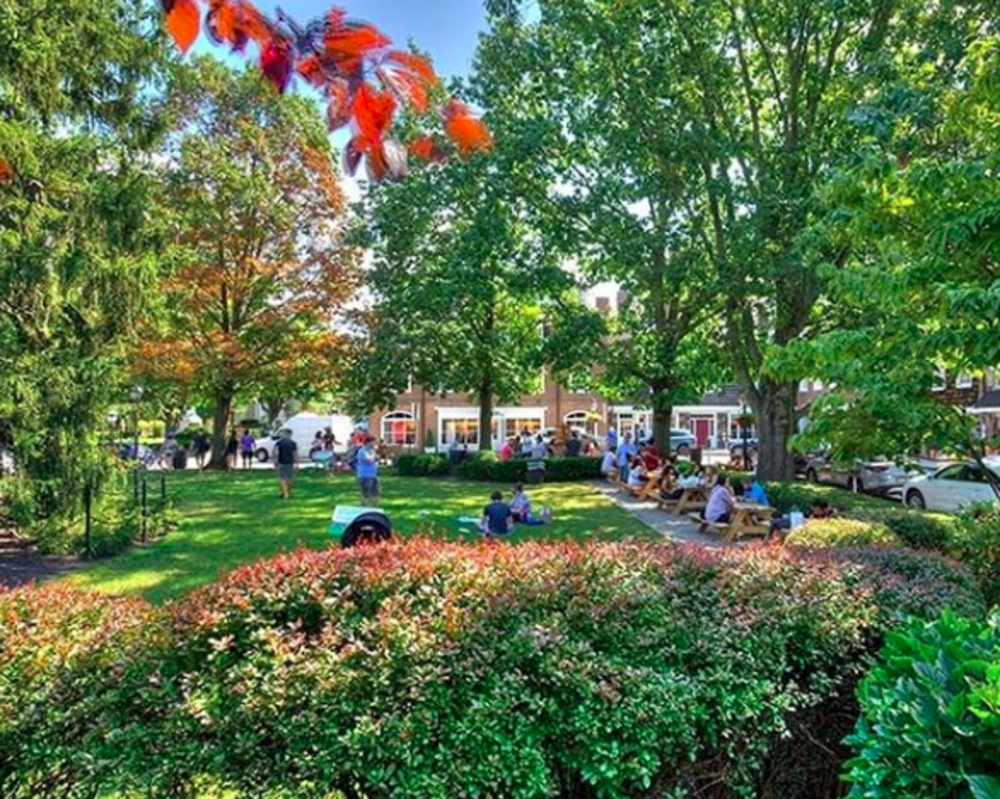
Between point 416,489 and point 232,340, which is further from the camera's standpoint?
point 232,340

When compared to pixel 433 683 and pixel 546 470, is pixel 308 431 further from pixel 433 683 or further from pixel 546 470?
pixel 433 683

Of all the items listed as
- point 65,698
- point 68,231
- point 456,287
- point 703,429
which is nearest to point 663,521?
point 456,287

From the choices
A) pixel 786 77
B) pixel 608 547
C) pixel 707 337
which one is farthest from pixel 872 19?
pixel 608 547

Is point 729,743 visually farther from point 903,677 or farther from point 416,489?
point 416,489

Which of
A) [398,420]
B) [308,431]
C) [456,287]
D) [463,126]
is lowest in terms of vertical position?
[308,431]

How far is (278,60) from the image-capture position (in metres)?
1.88

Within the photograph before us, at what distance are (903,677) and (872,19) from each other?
56.0ft

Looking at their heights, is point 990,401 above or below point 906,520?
above

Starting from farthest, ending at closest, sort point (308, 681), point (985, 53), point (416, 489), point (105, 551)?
point (416, 489) → point (105, 551) → point (985, 53) → point (308, 681)

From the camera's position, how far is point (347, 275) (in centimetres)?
2739

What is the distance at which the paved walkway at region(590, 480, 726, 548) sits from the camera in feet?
44.1

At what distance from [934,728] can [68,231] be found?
13138 mm

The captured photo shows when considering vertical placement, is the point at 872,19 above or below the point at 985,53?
above

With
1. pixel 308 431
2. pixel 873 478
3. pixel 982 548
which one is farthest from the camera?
pixel 308 431
